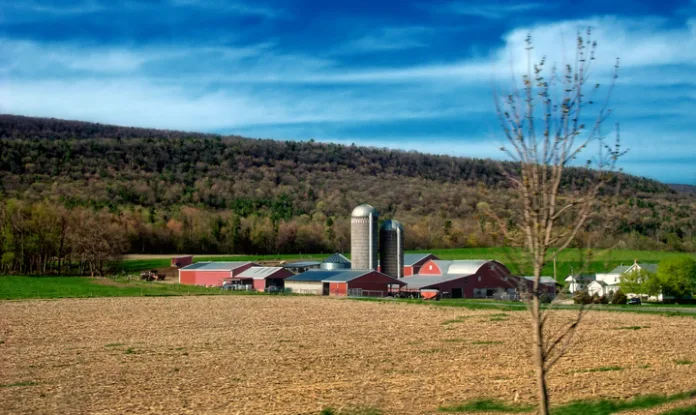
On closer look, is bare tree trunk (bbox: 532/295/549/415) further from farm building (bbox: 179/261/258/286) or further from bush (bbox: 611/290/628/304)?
farm building (bbox: 179/261/258/286)

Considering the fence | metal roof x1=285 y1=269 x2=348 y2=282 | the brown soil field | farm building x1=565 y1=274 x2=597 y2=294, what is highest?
farm building x1=565 y1=274 x2=597 y2=294

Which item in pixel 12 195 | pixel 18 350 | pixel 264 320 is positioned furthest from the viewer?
pixel 12 195

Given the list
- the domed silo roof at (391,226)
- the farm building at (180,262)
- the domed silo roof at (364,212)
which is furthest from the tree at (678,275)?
the farm building at (180,262)

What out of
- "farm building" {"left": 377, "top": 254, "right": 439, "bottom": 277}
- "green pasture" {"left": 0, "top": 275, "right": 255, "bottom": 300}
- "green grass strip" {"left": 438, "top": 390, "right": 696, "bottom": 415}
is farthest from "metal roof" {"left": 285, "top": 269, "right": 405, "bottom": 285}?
"green grass strip" {"left": 438, "top": 390, "right": 696, "bottom": 415}

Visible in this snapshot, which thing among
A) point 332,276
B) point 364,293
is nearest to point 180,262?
point 332,276

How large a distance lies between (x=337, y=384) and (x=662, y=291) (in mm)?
46336

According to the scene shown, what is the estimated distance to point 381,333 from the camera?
2986 centimetres

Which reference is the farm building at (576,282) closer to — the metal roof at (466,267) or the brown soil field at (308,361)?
the brown soil field at (308,361)

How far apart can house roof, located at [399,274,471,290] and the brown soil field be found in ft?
73.6

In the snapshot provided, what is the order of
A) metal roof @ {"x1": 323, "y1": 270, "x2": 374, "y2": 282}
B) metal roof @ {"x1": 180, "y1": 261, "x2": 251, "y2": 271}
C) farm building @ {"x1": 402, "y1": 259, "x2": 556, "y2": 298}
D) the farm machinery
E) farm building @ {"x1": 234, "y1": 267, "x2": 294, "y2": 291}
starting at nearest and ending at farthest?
metal roof @ {"x1": 323, "y1": 270, "x2": 374, "y2": 282} < farm building @ {"x1": 402, "y1": 259, "x2": 556, "y2": 298} < farm building @ {"x1": 234, "y1": 267, "x2": 294, "y2": 291} < metal roof @ {"x1": 180, "y1": 261, "x2": 251, "y2": 271} < the farm machinery

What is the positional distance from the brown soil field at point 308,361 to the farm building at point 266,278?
3005cm

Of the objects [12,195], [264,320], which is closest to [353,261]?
[264,320]

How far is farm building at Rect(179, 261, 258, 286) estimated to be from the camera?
75.0 metres

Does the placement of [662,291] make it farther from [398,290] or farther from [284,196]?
[284,196]
